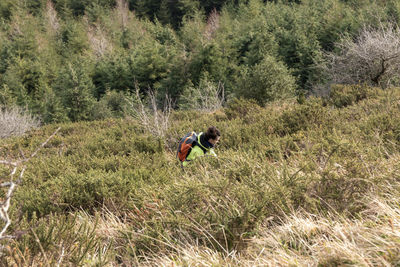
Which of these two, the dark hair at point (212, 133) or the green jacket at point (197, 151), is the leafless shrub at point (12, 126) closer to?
the green jacket at point (197, 151)

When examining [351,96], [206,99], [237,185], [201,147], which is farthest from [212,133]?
[206,99]

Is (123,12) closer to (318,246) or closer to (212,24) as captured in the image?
(212,24)

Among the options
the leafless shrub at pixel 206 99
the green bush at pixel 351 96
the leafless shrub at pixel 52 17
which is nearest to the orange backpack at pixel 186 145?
the green bush at pixel 351 96

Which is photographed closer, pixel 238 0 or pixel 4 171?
pixel 4 171

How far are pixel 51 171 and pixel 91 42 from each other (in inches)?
1530

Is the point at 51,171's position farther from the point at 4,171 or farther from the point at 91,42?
the point at 91,42

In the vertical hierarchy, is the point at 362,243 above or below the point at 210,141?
above

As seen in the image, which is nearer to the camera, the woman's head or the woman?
the woman's head

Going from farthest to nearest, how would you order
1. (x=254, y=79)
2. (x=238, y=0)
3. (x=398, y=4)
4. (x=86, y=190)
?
(x=238, y=0) → (x=398, y=4) → (x=254, y=79) → (x=86, y=190)

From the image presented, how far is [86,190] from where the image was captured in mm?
3820

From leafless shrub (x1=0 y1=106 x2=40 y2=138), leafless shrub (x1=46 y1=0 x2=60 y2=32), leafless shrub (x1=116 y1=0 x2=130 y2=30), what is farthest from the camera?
leafless shrub (x1=116 y1=0 x2=130 y2=30)

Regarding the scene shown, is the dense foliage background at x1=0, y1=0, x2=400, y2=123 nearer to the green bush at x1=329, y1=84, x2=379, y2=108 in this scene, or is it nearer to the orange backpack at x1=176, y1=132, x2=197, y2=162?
the green bush at x1=329, y1=84, x2=379, y2=108

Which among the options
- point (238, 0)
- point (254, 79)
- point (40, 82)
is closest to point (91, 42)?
point (40, 82)

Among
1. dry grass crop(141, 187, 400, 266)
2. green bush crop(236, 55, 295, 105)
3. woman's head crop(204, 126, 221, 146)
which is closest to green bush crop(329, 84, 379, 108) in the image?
green bush crop(236, 55, 295, 105)
